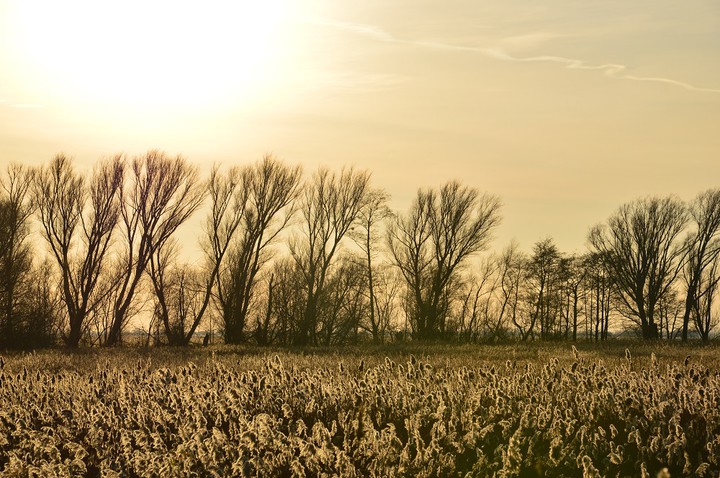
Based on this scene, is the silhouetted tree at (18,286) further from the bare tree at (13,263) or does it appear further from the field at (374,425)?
the field at (374,425)

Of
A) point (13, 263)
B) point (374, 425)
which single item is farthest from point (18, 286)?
point (374, 425)

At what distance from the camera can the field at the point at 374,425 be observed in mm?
8625

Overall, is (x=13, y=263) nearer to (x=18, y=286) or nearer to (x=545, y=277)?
(x=18, y=286)

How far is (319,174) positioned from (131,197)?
38.1 ft

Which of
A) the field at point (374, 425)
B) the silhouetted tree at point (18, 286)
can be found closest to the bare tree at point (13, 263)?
the silhouetted tree at point (18, 286)

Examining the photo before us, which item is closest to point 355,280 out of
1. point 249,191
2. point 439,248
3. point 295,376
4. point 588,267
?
point 439,248

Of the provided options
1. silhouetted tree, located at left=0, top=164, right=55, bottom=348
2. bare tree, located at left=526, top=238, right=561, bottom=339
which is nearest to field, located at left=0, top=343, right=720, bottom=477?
silhouetted tree, located at left=0, top=164, right=55, bottom=348

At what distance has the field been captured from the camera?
8625 millimetres

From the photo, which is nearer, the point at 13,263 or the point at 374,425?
the point at 374,425

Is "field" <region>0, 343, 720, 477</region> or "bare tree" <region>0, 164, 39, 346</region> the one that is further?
"bare tree" <region>0, 164, 39, 346</region>

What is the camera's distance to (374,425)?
35.9 ft

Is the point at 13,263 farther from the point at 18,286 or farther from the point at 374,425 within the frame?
the point at 374,425

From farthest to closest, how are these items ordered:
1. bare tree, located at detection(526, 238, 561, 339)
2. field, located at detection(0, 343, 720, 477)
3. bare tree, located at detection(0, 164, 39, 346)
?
bare tree, located at detection(526, 238, 561, 339) < bare tree, located at detection(0, 164, 39, 346) < field, located at detection(0, 343, 720, 477)

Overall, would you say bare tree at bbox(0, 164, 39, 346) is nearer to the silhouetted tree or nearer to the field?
the silhouetted tree
